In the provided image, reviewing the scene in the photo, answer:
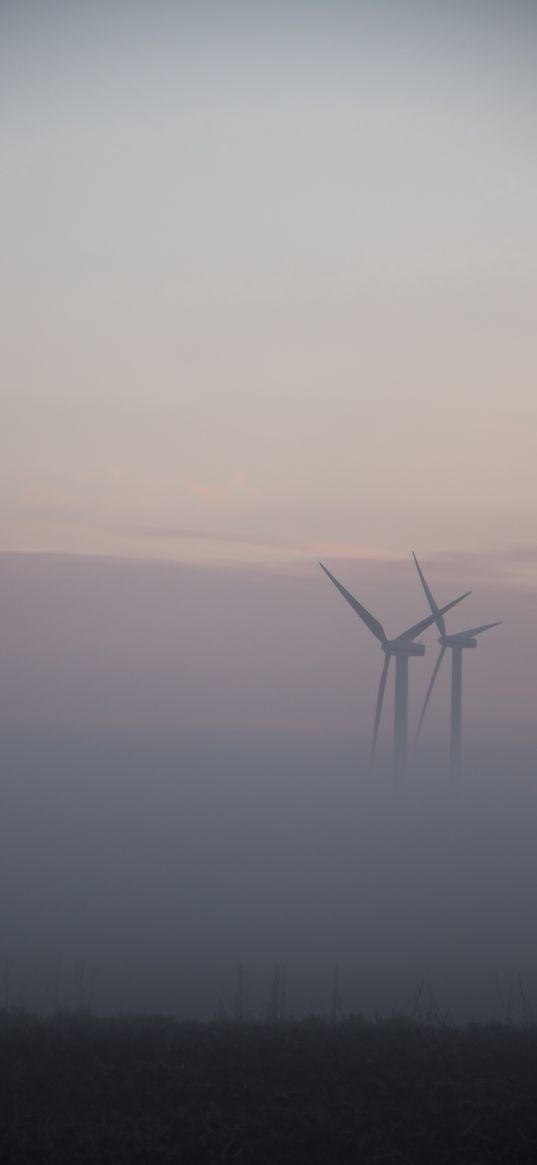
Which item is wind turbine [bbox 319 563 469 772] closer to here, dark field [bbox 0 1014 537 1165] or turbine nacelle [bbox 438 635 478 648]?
turbine nacelle [bbox 438 635 478 648]

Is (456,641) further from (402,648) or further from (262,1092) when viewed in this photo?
(262,1092)

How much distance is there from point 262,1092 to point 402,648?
57718mm

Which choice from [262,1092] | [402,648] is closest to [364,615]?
[402,648]

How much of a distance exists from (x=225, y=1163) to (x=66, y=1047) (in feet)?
14.4

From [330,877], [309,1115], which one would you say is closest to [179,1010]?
[309,1115]

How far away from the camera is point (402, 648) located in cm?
7425

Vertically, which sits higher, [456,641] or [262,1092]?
[456,641]

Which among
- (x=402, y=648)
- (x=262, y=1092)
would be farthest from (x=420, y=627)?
(x=262, y=1092)

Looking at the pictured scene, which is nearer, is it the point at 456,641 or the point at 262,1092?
the point at 262,1092

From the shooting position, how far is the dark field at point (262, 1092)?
1559 centimetres

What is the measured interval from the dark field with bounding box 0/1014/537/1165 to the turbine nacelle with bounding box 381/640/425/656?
53.6 metres

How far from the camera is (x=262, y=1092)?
17.2 meters

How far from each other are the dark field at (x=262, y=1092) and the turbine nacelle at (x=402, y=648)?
176ft

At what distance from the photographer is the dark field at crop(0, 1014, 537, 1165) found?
1559cm
